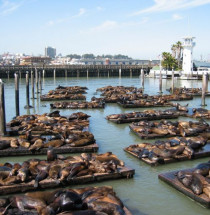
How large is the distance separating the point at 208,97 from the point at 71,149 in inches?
708

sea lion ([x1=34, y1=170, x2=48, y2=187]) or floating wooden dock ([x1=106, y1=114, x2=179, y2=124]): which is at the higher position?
floating wooden dock ([x1=106, y1=114, x2=179, y2=124])

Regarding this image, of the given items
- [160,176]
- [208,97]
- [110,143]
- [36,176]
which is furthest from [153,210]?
[208,97]

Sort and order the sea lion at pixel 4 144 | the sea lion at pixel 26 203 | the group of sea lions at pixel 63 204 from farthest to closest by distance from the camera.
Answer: the sea lion at pixel 4 144, the sea lion at pixel 26 203, the group of sea lions at pixel 63 204

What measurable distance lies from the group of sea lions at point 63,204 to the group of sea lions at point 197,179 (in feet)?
5.81

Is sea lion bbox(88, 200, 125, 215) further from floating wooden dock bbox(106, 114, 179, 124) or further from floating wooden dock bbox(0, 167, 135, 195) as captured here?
floating wooden dock bbox(106, 114, 179, 124)

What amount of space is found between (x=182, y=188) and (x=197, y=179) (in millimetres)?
403

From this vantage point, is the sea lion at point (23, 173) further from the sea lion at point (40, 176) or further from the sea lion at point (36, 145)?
the sea lion at point (36, 145)

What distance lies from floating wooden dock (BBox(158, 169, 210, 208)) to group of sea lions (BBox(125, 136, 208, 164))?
42.0 inches

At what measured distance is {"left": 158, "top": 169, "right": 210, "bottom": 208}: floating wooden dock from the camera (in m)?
6.31

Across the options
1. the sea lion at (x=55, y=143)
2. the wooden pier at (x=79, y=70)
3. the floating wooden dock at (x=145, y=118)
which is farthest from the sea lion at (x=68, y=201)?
the wooden pier at (x=79, y=70)

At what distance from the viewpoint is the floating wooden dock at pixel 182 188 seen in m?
6.31

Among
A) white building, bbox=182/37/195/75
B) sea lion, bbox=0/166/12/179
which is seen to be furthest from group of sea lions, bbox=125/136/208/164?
white building, bbox=182/37/195/75

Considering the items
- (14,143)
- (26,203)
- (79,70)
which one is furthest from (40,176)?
(79,70)

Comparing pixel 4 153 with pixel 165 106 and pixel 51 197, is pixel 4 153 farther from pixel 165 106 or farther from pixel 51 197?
pixel 165 106
